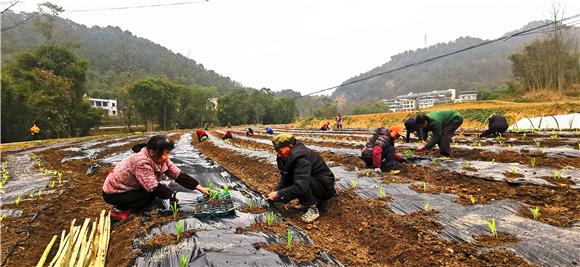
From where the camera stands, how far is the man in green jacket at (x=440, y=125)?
6749 mm

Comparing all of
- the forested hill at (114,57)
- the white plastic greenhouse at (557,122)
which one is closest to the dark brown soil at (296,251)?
the white plastic greenhouse at (557,122)

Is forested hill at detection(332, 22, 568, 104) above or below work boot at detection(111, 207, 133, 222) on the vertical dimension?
above

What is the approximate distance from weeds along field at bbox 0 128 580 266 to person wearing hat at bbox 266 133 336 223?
0.26m

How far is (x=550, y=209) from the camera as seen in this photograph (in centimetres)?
353

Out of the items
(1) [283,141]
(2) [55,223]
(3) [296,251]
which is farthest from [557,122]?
(2) [55,223]

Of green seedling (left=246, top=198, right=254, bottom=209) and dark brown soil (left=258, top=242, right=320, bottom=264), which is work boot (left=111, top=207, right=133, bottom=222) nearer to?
green seedling (left=246, top=198, right=254, bottom=209)

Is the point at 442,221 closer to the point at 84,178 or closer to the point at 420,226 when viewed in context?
the point at 420,226

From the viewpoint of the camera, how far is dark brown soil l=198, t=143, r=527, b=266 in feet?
9.33

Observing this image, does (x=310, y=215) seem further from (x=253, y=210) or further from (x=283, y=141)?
(x=283, y=141)

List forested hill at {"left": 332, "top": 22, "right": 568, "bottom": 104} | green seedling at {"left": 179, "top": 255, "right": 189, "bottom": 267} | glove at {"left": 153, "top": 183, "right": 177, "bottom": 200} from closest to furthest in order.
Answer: green seedling at {"left": 179, "top": 255, "right": 189, "bottom": 267}, glove at {"left": 153, "top": 183, "right": 177, "bottom": 200}, forested hill at {"left": 332, "top": 22, "right": 568, "bottom": 104}

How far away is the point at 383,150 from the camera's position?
20.0 feet

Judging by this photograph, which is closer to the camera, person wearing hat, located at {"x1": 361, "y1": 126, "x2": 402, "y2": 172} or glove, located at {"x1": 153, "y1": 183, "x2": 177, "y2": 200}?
glove, located at {"x1": 153, "y1": 183, "x2": 177, "y2": 200}

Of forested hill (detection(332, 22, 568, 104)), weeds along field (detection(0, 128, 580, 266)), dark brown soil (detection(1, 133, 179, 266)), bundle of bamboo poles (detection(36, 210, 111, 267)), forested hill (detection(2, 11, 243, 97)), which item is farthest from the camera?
forested hill (detection(332, 22, 568, 104))

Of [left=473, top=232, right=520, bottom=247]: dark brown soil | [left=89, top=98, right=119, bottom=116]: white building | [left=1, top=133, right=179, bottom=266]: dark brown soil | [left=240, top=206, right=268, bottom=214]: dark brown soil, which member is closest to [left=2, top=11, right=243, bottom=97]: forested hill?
[left=89, top=98, right=119, bottom=116]: white building
